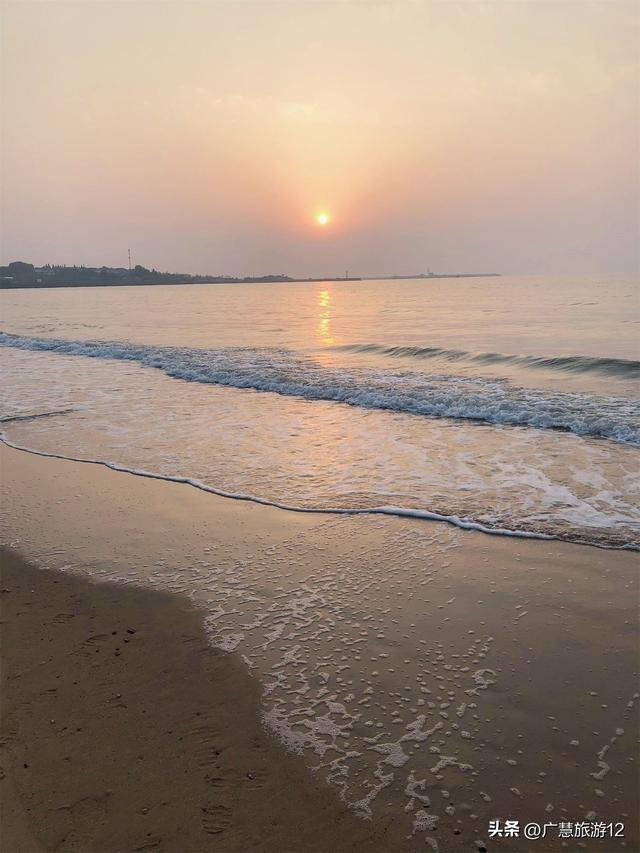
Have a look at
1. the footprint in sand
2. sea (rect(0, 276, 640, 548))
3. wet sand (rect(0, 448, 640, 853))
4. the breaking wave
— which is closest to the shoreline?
sea (rect(0, 276, 640, 548))

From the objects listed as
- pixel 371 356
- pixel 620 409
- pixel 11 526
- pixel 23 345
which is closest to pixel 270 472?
pixel 11 526

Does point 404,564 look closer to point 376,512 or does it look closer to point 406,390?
point 376,512

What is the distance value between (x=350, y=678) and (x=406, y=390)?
11.7m

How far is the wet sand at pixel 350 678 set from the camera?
278cm

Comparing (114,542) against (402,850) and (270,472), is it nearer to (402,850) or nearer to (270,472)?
(270,472)

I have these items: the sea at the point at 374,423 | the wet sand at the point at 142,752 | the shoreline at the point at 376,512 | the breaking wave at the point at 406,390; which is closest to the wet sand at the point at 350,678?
the wet sand at the point at 142,752

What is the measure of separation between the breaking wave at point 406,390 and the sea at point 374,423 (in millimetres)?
61

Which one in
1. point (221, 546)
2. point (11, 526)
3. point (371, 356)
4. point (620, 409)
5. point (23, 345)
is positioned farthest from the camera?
point (23, 345)

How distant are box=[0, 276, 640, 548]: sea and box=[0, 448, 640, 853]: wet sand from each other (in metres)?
1.19

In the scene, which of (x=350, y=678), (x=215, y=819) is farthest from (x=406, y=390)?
(x=215, y=819)

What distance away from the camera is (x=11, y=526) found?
21.0 ft

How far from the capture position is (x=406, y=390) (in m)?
15.0

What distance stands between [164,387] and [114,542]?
1112cm

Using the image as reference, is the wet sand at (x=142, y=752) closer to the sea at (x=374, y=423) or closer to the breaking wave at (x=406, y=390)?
the sea at (x=374, y=423)
